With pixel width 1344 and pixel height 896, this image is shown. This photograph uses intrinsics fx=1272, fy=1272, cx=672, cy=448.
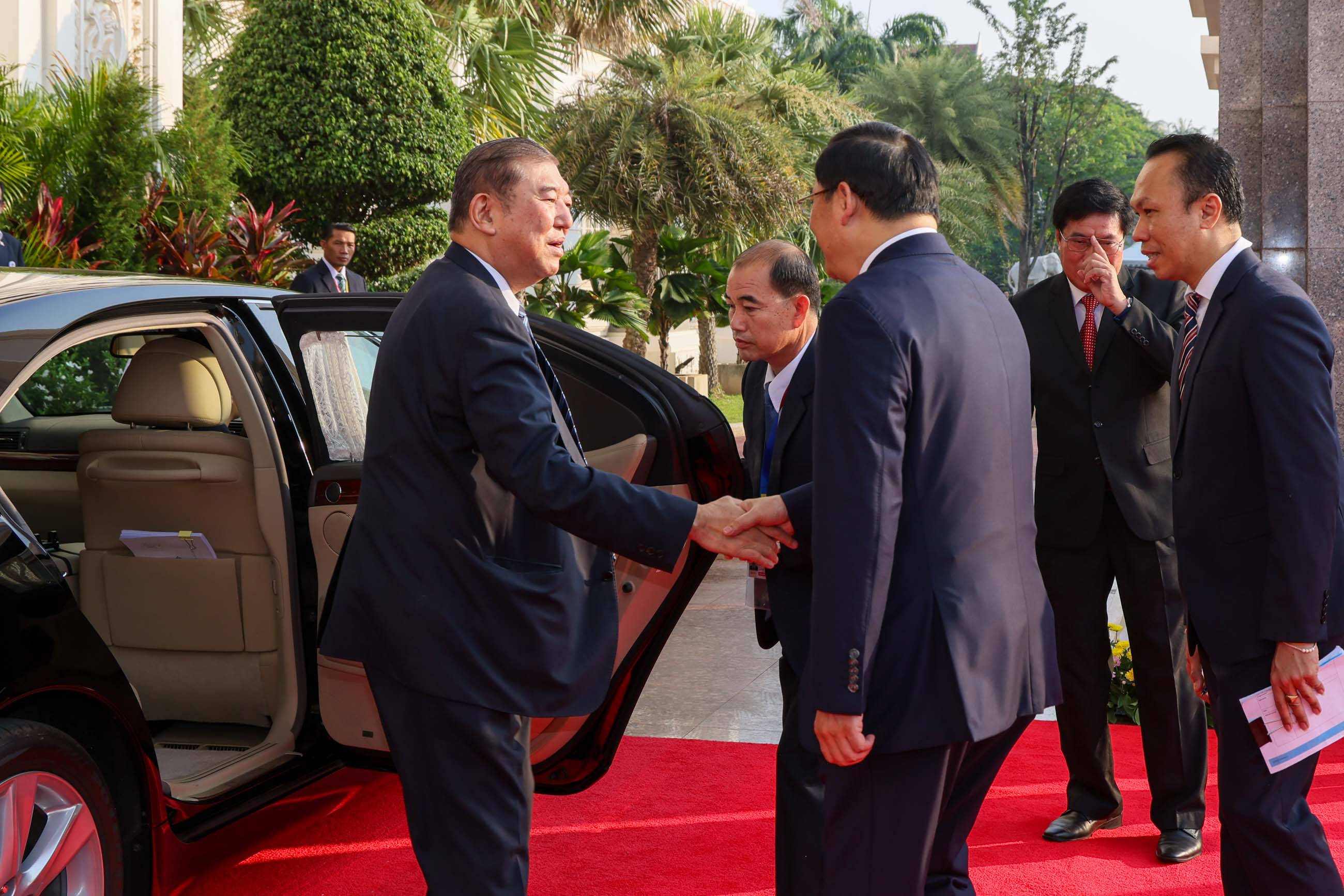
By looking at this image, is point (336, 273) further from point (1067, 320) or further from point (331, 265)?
point (1067, 320)

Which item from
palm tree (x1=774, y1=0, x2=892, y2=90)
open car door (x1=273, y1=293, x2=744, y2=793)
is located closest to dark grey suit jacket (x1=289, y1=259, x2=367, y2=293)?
open car door (x1=273, y1=293, x2=744, y2=793)

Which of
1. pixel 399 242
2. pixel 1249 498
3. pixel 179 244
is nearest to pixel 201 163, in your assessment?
pixel 179 244

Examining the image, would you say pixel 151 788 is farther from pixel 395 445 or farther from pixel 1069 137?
pixel 1069 137

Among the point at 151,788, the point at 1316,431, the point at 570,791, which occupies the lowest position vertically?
the point at 570,791

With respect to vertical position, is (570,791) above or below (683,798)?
above

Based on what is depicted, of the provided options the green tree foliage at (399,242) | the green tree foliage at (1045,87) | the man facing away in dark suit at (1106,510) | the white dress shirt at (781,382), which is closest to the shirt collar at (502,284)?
the white dress shirt at (781,382)

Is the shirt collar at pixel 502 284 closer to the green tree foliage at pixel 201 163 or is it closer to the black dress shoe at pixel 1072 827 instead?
the black dress shoe at pixel 1072 827

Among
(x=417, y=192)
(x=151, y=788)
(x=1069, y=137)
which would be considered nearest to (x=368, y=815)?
(x=151, y=788)

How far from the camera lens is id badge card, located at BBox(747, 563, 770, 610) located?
3091 mm

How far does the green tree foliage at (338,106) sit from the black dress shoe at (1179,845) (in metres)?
11.4

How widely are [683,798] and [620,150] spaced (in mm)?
15146

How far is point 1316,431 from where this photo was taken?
2482mm

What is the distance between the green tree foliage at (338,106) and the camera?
13297 millimetres

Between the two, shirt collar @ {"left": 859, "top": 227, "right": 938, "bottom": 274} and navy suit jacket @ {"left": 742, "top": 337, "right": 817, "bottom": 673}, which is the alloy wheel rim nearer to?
navy suit jacket @ {"left": 742, "top": 337, "right": 817, "bottom": 673}
